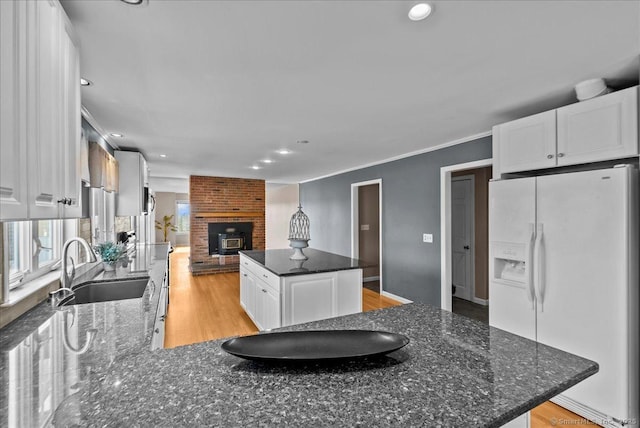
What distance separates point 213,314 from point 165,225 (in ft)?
27.7

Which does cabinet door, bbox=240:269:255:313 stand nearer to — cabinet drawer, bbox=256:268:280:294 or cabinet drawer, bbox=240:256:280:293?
cabinet drawer, bbox=240:256:280:293

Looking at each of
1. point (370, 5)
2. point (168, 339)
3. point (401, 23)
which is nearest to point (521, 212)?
point (401, 23)

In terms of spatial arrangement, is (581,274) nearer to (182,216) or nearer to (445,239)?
(445,239)

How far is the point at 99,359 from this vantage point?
1151 millimetres

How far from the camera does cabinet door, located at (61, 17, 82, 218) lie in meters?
1.29

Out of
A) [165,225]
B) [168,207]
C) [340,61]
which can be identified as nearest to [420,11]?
A: [340,61]

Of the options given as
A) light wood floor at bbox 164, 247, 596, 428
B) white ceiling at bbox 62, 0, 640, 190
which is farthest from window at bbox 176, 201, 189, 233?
white ceiling at bbox 62, 0, 640, 190

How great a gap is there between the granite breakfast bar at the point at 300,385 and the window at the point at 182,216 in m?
11.7

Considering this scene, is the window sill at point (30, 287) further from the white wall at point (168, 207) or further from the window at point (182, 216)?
the window at point (182, 216)

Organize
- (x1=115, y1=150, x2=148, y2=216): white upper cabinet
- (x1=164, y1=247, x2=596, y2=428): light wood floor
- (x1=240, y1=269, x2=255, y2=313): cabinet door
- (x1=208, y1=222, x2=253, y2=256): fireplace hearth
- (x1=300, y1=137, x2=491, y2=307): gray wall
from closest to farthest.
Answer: (x1=164, y1=247, x2=596, y2=428): light wood floor → (x1=240, y1=269, x2=255, y2=313): cabinet door → (x1=115, y1=150, x2=148, y2=216): white upper cabinet → (x1=300, y1=137, x2=491, y2=307): gray wall → (x1=208, y1=222, x2=253, y2=256): fireplace hearth

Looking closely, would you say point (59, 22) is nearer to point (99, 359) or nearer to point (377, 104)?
point (99, 359)

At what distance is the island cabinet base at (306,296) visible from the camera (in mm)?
2766

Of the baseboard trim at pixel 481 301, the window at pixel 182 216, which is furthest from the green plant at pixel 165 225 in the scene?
the baseboard trim at pixel 481 301

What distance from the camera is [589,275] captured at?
6.70 ft
